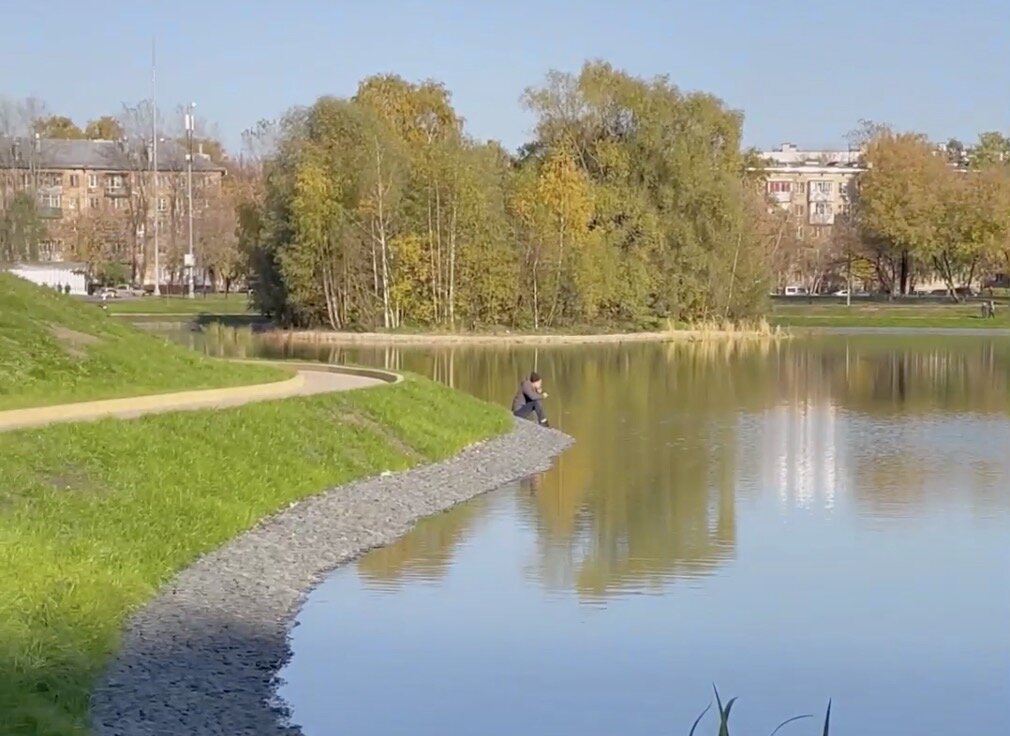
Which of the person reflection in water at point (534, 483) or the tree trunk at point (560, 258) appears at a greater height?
the tree trunk at point (560, 258)

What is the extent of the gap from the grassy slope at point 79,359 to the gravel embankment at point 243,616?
4574 millimetres

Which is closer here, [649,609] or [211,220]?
[649,609]

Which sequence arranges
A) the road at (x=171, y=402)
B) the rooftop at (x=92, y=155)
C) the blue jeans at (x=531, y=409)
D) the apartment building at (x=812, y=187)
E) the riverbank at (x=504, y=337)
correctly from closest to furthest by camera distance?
1. the road at (x=171, y=402)
2. the blue jeans at (x=531, y=409)
3. the riverbank at (x=504, y=337)
4. the rooftop at (x=92, y=155)
5. the apartment building at (x=812, y=187)

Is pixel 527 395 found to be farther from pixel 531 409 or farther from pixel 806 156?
pixel 806 156

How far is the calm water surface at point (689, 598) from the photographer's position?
1180cm

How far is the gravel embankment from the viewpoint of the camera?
10.6 m

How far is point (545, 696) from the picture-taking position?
39.2 ft

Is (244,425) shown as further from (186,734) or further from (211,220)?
(211,220)

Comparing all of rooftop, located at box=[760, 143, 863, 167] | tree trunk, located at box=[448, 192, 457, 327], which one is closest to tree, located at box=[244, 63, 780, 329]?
tree trunk, located at box=[448, 192, 457, 327]

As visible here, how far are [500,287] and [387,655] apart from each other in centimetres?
5152

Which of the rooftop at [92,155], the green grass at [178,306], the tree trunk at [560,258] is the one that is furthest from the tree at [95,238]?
the tree trunk at [560,258]

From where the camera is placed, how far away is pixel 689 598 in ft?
50.7

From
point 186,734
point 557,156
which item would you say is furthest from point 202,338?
point 186,734

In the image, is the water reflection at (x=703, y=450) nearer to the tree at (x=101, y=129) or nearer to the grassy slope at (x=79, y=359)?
the grassy slope at (x=79, y=359)
